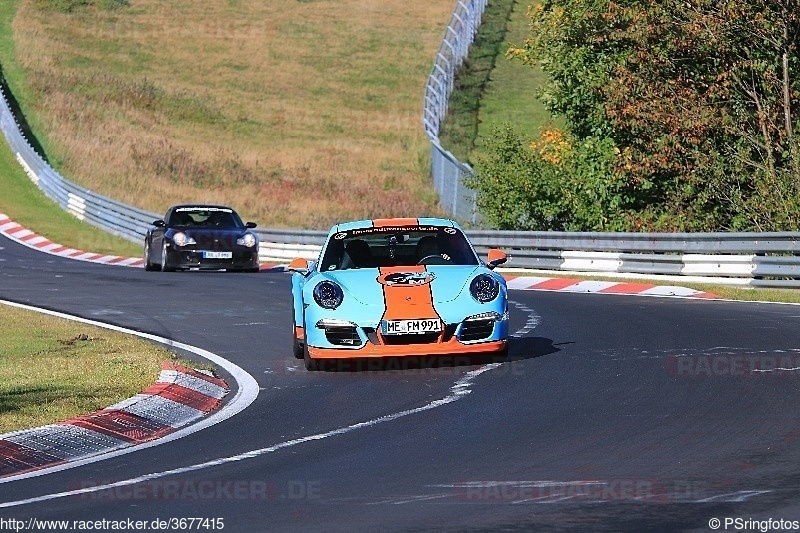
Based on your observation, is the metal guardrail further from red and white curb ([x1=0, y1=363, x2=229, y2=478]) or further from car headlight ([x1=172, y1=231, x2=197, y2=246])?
red and white curb ([x1=0, y1=363, x2=229, y2=478])

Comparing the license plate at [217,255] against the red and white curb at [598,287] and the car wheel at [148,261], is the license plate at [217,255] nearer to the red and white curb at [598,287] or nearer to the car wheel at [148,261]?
the car wheel at [148,261]

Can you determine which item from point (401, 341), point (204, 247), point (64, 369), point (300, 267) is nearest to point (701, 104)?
point (204, 247)

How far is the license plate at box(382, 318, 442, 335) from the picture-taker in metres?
12.8

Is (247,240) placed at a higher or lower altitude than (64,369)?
higher

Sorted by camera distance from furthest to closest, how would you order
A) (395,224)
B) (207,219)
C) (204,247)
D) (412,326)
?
1. (207,219)
2. (204,247)
3. (395,224)
4. (412,326)

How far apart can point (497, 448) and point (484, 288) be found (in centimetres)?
470

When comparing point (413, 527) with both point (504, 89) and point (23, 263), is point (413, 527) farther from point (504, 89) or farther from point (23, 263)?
point (504, 89)

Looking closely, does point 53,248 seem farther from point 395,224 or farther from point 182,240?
point 395,224

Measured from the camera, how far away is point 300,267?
557 inches

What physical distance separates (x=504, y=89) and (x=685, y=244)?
142 ft

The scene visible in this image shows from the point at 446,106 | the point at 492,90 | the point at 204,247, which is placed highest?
the point at 492,90

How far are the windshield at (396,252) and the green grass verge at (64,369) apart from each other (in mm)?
1859

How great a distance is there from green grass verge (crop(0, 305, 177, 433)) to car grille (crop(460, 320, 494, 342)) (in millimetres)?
2661

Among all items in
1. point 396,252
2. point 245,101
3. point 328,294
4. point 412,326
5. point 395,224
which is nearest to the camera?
point 412,326
